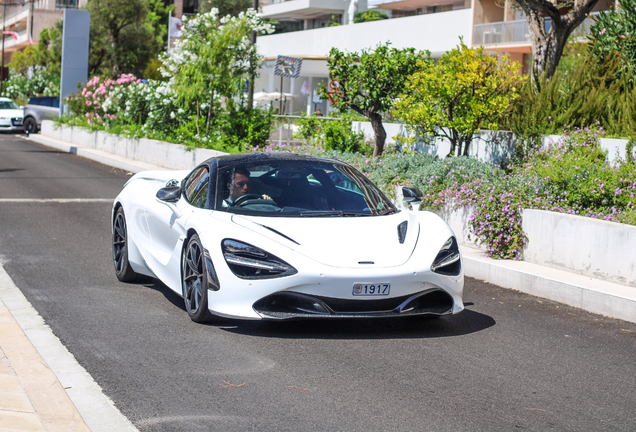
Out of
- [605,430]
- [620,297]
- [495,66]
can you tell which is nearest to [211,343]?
[605,430]

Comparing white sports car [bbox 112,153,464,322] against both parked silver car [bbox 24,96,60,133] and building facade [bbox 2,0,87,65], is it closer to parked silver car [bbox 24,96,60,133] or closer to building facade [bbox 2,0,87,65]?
parked silver car [bbox 24,96,60,133]

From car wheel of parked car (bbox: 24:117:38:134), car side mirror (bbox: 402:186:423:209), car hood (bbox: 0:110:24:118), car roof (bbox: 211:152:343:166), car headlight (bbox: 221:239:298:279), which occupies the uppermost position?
car hood (bbox: 0:110:24:118)

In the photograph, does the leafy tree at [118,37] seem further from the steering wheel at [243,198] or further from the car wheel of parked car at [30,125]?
the steering wheel at [243,198]

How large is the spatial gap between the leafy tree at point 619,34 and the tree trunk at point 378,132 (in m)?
4.72

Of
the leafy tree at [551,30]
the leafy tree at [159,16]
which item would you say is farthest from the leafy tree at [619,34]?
the leafy tree at [159,16]

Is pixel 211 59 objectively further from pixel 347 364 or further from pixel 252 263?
pixel 347 364

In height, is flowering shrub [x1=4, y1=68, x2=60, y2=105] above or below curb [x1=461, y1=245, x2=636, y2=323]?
above

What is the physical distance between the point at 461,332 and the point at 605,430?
7.06 ft

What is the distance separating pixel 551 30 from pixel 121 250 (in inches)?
399

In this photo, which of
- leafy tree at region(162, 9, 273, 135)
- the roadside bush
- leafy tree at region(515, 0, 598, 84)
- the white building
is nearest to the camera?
the roadside bush

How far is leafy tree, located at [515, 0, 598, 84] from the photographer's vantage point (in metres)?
14.8

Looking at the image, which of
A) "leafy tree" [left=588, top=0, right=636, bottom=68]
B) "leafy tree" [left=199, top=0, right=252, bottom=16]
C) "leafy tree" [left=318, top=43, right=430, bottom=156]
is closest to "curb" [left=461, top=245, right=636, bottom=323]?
"leafy tree" [left=318, top=43, right=430, bottom=156]

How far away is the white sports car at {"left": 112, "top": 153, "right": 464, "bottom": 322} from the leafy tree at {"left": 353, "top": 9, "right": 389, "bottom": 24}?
174ft

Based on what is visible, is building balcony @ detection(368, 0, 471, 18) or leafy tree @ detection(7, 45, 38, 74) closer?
building balcony @ detection(368, 0, 471, 18)
